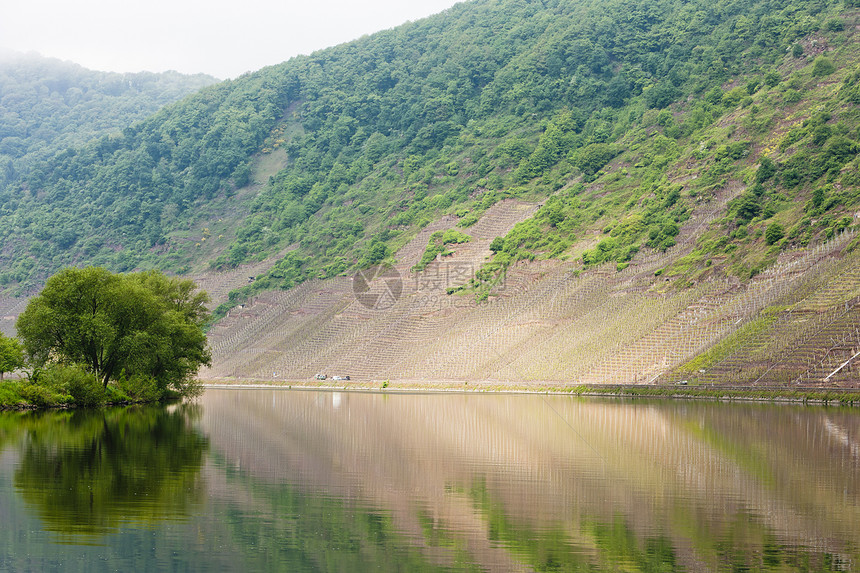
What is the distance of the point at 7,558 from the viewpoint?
1973 centimetres

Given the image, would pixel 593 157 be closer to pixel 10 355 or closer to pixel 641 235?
pixel 641 235

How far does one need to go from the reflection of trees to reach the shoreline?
54881mm

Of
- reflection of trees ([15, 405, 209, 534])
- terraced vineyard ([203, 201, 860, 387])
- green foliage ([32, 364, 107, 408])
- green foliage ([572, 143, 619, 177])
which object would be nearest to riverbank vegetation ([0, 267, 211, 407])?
green foliage ([32, 364, 107, 408])

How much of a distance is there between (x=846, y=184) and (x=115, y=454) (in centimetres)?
10411

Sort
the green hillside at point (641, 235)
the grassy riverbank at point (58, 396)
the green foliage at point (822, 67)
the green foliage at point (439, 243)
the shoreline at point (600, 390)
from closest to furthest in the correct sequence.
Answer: the grassy riverbank at point (58, 396) < the shoreline at point (600, 390) < the green hillside at point (641, 235) < the green foliage at point (822, 67) < the green foliage at point (439, 243)

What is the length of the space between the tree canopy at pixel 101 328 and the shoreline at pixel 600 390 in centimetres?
3928

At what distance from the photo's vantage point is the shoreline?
282 feet

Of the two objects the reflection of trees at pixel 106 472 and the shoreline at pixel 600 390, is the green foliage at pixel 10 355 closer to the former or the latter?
the reflection of trees at pixel 106 472

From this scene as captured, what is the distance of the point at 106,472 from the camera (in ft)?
103

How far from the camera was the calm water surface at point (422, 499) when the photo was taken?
69.2 ft

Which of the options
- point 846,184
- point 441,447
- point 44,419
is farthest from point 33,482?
point 846,184

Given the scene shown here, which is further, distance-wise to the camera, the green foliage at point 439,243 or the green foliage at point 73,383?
the green foliage at point 439,243

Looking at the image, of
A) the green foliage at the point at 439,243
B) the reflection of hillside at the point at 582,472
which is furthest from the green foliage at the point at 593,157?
the reflection of hillside at the point at 582,472

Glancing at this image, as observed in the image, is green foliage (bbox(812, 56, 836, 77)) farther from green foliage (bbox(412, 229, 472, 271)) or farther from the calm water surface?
the calm water surface
